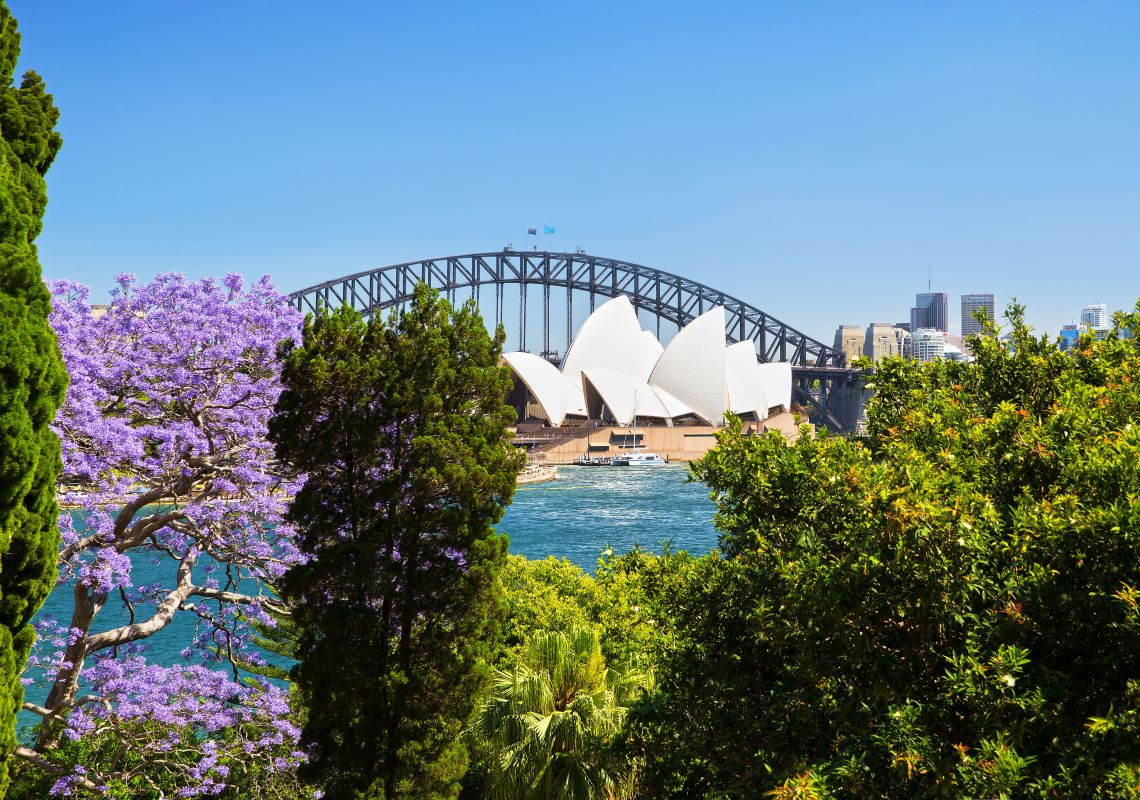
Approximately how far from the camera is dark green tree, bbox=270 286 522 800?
9.75 m

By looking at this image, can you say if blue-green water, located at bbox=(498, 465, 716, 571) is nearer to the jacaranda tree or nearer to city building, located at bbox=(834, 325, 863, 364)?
the jacaranda tree

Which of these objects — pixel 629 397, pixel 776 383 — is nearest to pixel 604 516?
pixel 629 397

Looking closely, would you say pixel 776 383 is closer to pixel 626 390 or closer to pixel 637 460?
pixel 626 390

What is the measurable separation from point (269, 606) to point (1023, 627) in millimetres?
8793

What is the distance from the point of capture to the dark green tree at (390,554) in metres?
9.75

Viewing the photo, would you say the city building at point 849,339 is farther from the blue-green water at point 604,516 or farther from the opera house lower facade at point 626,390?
the blue-green water at point 604,516

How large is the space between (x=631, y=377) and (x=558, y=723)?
255 feet

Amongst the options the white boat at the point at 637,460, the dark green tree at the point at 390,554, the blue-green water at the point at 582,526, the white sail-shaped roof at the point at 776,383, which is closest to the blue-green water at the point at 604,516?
the blue-green water at the point at 582,526

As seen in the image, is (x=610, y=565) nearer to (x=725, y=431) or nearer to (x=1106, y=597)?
(x=725, y=431)

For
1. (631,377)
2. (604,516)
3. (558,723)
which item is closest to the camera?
(558,723)

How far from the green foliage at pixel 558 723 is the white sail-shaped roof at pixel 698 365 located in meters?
77.7

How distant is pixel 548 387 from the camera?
269ft

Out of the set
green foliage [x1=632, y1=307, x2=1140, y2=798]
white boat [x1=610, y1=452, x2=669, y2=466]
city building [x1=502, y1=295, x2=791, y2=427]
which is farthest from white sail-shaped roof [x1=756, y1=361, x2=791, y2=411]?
green foliage [x1=632, y1=307, x2=1140, y2=798]

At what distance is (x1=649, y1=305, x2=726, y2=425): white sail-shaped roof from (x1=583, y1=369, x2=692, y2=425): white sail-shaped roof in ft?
3.79
